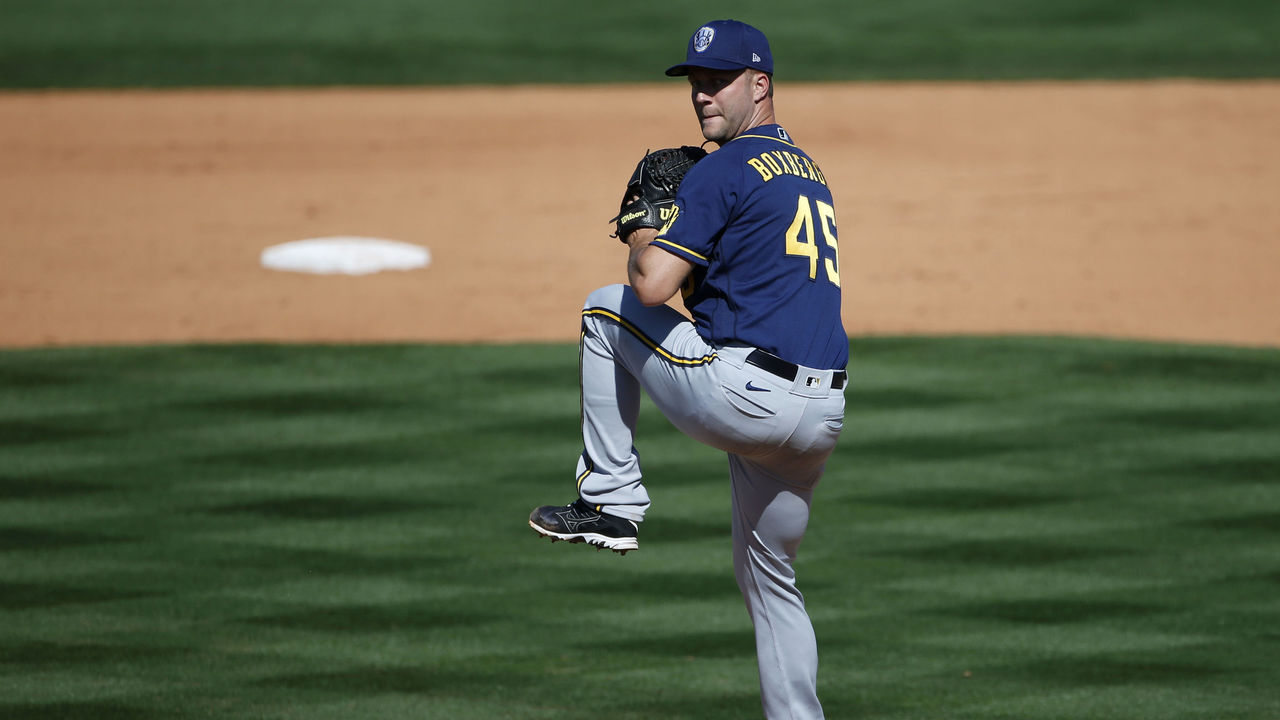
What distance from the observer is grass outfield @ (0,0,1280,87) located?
898 inches

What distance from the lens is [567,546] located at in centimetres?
904

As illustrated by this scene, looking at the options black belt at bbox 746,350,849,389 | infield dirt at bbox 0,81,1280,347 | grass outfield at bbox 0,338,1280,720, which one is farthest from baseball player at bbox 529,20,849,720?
infield dirt at bbox 0,81,1280,347

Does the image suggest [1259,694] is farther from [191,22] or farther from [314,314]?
[191,22]

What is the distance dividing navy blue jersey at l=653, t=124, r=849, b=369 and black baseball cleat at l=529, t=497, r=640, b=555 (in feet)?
2.09

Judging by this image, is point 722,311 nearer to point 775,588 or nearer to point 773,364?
point 773,364

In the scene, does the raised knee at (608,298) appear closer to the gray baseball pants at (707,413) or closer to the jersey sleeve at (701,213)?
the gray baseball pants at (707,413)

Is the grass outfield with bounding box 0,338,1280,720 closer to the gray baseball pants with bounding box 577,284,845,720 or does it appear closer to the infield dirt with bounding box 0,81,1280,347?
the infield dirt with bounding box 0,81,1280,347

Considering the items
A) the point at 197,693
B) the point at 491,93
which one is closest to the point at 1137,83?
the point at 491,93

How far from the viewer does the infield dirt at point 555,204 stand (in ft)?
43.1

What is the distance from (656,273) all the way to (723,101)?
0.64 metres

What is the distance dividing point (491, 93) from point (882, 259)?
867 cm

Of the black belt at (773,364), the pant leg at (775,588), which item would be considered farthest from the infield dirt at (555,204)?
the black belt at (773,364)

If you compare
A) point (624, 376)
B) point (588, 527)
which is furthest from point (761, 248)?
point (588, 527)

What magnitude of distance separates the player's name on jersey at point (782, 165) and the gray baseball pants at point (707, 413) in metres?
0.51
